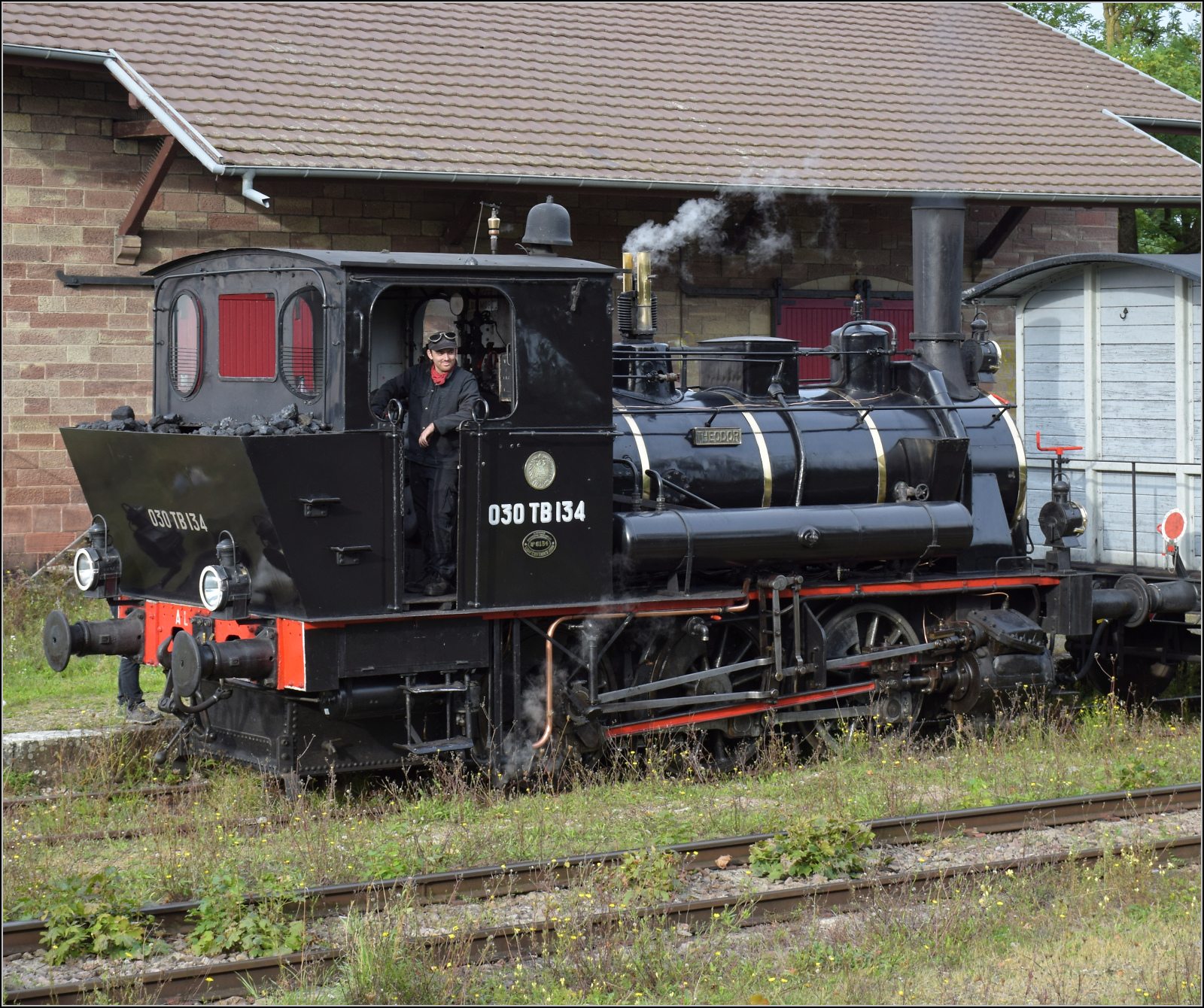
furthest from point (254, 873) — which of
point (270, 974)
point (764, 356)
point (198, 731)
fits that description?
point (764, 356)

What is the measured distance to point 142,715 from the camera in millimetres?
8516

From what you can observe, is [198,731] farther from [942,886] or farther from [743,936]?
[942,886]

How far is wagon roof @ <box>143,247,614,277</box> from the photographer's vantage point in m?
6.84

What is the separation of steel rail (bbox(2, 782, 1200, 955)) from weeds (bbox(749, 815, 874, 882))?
181 mm

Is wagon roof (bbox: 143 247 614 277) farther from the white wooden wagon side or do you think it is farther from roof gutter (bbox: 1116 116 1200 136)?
roof gutter (bbox: 1116 116 1200 136)

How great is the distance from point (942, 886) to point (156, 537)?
4.29m

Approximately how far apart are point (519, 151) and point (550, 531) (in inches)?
252

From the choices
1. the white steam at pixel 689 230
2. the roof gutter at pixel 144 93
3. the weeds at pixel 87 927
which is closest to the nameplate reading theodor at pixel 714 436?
the weeds at pixel 87 927

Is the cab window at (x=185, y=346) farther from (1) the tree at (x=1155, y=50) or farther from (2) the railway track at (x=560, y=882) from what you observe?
(1) the tree at (x=1155, y=50)

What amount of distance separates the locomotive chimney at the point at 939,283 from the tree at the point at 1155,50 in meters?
12.7

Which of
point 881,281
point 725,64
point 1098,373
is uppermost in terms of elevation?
point 725,64

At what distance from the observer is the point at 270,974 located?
5180 millimetres

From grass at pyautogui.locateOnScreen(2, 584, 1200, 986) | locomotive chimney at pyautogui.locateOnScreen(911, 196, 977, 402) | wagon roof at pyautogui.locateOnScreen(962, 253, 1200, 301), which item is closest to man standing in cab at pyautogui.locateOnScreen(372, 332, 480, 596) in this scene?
grass at pyautogui.locateOnScreen(2, 584, 1200, 986)

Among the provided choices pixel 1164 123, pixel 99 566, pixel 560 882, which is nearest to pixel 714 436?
pixel 560 882
